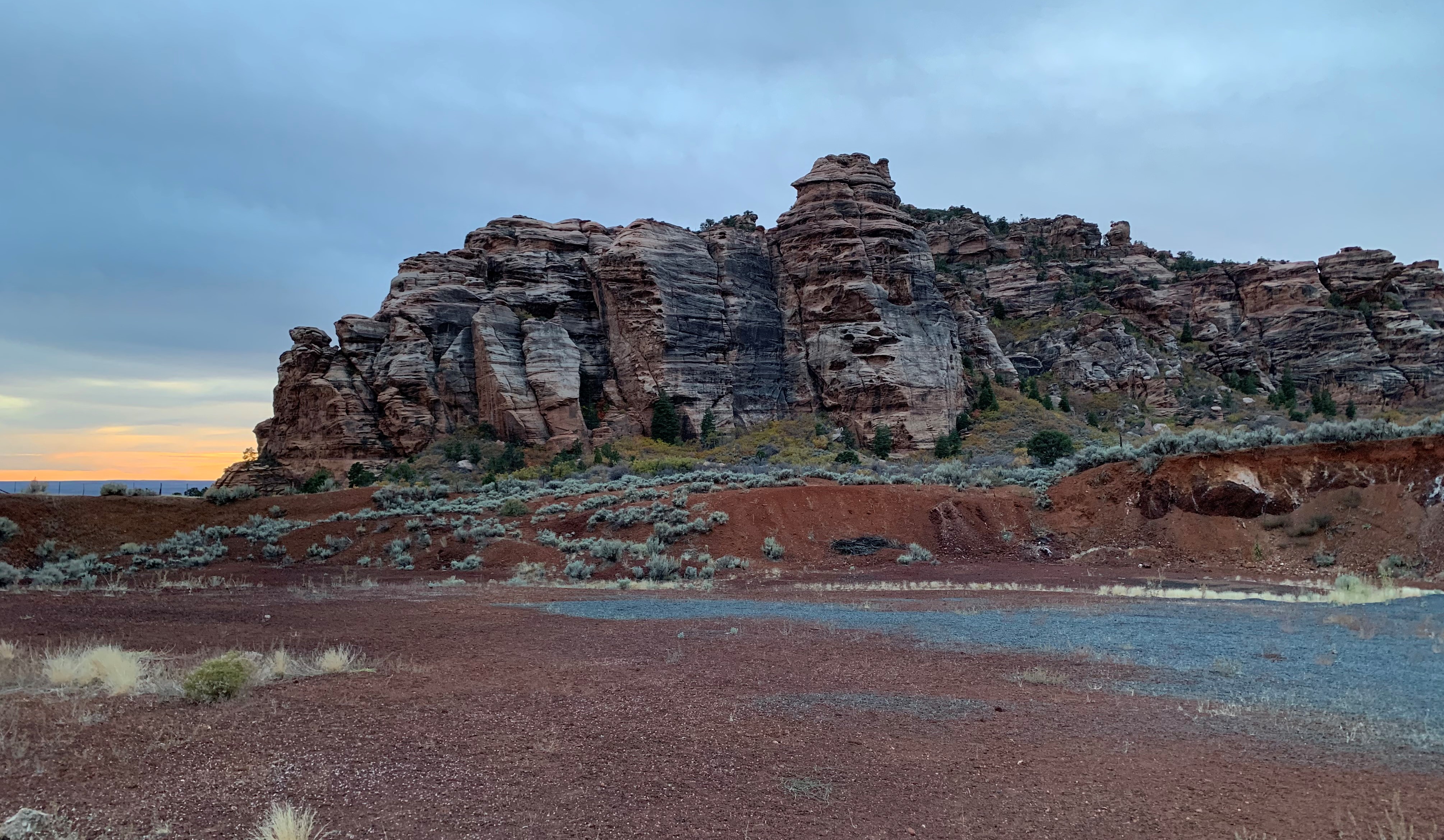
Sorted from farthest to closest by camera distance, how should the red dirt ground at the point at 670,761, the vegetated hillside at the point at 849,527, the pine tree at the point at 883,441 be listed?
1. the pine tree at the point at 883,441
2. the vegetated hillside at the point at 849,527
3. the red dirt ground at the point at 670,761

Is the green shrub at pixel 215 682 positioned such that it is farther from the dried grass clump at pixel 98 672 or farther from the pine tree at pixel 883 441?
the pine tree at pixel 883 441

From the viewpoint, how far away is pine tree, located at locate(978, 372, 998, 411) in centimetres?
5434

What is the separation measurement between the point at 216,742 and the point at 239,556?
72.6ft

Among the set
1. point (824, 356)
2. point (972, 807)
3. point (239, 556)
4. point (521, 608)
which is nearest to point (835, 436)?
point (824, 356)

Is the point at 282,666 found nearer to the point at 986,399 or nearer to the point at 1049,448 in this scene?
the point at 1049,448

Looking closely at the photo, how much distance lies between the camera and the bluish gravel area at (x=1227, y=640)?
726 centimetres

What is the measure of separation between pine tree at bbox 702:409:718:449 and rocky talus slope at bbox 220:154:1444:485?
53cm

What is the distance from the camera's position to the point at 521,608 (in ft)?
48.9

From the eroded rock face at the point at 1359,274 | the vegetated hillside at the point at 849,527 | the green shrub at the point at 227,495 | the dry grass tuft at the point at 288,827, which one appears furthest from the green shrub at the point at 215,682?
the eroded rock face at the point at 1359,274

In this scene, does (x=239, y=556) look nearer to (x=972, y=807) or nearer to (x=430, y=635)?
(x=430, y=635)

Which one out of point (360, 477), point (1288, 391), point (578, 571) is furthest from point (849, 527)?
point (1288, 391)

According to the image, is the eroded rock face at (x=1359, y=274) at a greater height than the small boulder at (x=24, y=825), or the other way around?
the eroded rock face at (x=1359, y=274)

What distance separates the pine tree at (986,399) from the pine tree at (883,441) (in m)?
9.15

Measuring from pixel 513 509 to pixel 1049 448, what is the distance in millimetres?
25142
